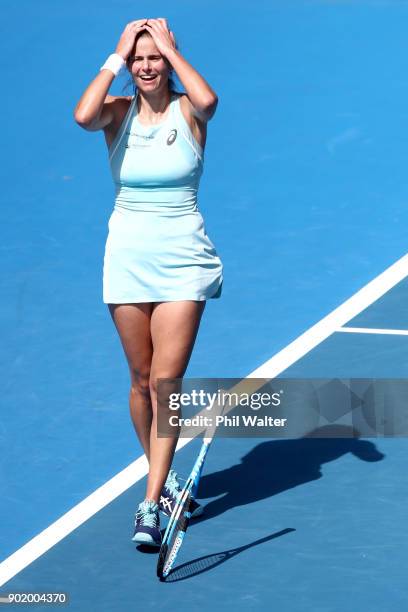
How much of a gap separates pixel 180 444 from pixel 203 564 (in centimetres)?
152

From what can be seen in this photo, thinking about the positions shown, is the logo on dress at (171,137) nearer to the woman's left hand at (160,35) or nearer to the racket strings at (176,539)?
the woman's left hand at (160,35)

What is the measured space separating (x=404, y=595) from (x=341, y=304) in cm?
390

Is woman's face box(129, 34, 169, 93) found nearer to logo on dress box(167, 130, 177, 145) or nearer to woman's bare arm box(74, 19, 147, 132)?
woman's bare arm box(74, 19, 147, 132)

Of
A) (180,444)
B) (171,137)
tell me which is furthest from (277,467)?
(171,137)

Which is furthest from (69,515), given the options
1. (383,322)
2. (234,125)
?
(234,125)

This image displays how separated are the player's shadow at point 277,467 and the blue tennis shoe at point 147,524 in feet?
1.41

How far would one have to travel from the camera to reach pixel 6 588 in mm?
6652

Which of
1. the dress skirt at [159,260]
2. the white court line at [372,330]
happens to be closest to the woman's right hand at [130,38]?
the dress skirt at [159,260]

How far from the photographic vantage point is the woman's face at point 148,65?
22.7 ft

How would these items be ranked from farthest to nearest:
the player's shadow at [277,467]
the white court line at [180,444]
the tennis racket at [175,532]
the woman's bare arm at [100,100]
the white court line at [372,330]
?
the white court line at [372,330]
the player's shadow at [277,467]
the white court line at [180,444]
the woman's bare arm at [100,100]
the tennis racket at [175,532]

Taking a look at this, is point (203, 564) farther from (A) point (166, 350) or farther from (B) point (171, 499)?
(A) point (166, 350)

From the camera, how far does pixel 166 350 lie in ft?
22.8

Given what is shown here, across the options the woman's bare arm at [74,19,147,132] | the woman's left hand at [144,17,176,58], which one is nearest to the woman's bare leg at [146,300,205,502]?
the woman's bare arm at [74,19,147,132]

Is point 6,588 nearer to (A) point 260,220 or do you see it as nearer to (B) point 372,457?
(B) point 372,457
